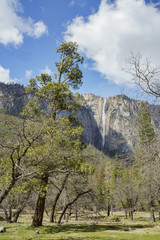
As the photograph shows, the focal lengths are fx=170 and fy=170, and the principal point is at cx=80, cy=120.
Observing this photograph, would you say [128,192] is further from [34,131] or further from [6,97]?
[6,97]

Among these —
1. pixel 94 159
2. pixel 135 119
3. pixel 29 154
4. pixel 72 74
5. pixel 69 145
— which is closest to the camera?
pixel 135 119

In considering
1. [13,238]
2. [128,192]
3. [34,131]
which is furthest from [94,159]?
[128,192]

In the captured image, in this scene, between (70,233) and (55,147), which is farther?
(70,233)

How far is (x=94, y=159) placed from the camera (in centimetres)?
1381

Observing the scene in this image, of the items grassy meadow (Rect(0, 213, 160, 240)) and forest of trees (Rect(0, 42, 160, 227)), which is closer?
forest of trees (Rect(0, 42, 160, 227))

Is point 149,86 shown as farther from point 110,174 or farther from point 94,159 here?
point 110,174

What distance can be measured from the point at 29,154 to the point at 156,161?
7.79 meters

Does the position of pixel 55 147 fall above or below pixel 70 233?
above

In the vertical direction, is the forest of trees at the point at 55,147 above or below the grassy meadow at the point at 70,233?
above

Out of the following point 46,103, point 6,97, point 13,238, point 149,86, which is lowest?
point 13,238

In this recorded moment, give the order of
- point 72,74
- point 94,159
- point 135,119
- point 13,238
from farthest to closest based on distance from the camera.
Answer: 1. point 72,74
2. point 94,159
3. point 13,238
4. point 135,119

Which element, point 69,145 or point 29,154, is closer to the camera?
point 29,154

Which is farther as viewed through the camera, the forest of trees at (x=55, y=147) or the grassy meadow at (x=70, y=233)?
the grassy meadow at (x=70, y=233)

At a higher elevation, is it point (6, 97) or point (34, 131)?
point (6, 97)
